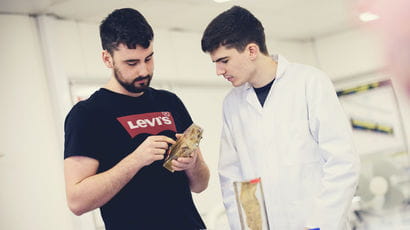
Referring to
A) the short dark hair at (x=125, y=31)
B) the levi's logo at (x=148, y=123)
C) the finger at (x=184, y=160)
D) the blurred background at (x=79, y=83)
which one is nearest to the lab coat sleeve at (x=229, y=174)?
the levi's logo at (x=148, y=123)

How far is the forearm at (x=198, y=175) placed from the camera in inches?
66.2

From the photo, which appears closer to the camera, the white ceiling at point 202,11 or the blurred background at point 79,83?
the blurred background at point 79,83

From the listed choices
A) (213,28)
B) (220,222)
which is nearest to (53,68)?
(220,222)

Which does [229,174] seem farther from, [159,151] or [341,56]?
[341,56]

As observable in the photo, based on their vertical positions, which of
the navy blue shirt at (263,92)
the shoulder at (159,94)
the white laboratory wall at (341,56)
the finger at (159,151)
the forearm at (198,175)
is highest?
the white laboratory wall at (341,56)

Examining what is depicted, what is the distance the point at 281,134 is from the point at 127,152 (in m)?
0.49

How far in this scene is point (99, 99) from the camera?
1.63m

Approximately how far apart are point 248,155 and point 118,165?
1.56 ft

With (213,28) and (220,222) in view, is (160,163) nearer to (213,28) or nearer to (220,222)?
(213,28)

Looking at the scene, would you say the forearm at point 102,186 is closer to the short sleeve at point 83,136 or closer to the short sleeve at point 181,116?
the short sleeve at point 83,136

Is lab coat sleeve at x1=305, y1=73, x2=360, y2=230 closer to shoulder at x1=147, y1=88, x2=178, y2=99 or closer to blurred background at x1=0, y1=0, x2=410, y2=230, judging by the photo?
shoulder at x1=147, y1=88, x2=178, y2=99

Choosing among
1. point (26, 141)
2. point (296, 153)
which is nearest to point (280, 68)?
point (296, 153)

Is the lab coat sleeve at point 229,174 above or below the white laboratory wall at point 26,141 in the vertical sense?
below

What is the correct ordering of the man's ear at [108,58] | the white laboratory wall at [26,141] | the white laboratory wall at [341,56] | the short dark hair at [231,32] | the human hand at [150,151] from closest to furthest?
the human hand at [150,151] → the man's ear at [108,58] → the short dark hair at [231,32] → the white laboratory wall at [26,141] → the white laboratory wall at [341,56]
